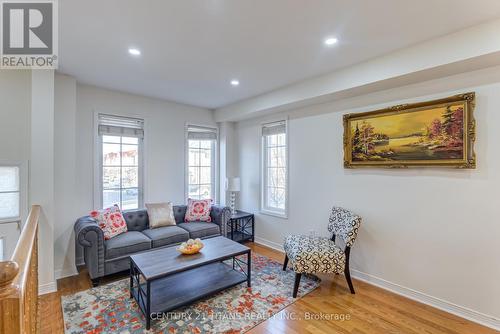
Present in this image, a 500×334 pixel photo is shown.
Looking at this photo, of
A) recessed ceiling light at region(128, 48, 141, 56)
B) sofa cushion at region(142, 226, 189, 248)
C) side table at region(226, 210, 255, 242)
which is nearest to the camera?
recessed ceiling light at region(128, 48, 141, 56)

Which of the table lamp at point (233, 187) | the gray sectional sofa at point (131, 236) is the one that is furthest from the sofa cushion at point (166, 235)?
the table lamp at point (233, 187)

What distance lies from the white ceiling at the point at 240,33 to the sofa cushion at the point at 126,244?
214 centimetres

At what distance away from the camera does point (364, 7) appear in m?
1.82

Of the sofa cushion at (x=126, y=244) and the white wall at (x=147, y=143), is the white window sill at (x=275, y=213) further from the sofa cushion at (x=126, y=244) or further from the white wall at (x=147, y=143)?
the sofa cushion at (x=126, y=244)

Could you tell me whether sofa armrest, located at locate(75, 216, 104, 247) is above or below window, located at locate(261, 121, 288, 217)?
below

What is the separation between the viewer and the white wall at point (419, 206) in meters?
2.26

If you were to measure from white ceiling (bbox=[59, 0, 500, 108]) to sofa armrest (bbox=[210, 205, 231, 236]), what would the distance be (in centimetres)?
218

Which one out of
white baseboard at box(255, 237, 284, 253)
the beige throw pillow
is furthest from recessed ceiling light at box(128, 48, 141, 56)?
white baseboard at box(255, 237, 284, 253)

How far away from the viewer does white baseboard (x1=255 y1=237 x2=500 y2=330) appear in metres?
2.24

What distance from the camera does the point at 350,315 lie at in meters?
2.37

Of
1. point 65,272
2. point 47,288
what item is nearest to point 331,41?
point 47,288

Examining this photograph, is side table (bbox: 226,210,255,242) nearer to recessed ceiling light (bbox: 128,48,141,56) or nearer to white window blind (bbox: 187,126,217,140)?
white window blind (bbox: 187,126,217,140)

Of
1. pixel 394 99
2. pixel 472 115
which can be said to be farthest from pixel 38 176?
pixel 472 115

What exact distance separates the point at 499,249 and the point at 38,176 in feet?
15.7
